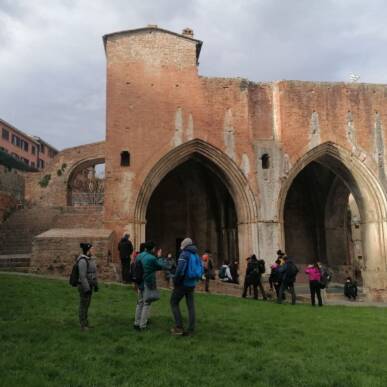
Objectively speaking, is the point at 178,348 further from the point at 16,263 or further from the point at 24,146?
→ the point at 24,146

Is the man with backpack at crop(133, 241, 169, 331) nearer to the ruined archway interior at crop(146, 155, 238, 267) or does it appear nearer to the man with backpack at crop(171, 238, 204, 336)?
the man with backpack at crop(171, 238, 204, 336)

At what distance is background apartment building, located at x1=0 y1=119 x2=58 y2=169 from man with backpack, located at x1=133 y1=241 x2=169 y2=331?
4550cm

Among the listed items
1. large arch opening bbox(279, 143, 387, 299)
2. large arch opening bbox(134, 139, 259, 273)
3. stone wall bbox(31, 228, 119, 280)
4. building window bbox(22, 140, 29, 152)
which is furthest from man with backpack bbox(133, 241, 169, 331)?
building window bbox(22, 140, 29, 152)

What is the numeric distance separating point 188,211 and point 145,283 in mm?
14406

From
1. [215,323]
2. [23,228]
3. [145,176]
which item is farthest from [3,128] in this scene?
[215,323]

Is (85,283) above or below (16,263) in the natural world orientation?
below

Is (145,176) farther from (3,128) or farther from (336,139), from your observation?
(3,128)

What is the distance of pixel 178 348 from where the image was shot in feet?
16.8

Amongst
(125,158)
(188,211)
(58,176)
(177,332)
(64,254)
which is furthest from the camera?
(58,176)

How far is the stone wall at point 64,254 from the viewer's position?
12.0 m

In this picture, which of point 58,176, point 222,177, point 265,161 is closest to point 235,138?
point 265,161

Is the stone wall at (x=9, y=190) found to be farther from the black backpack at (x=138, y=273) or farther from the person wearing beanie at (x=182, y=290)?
the person wearing beanie at (x=182, y=290)

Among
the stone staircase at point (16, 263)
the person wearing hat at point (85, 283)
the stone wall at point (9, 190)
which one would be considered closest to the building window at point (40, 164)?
the stone wall at point (9, 190)

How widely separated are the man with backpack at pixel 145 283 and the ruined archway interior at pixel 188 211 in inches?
531
